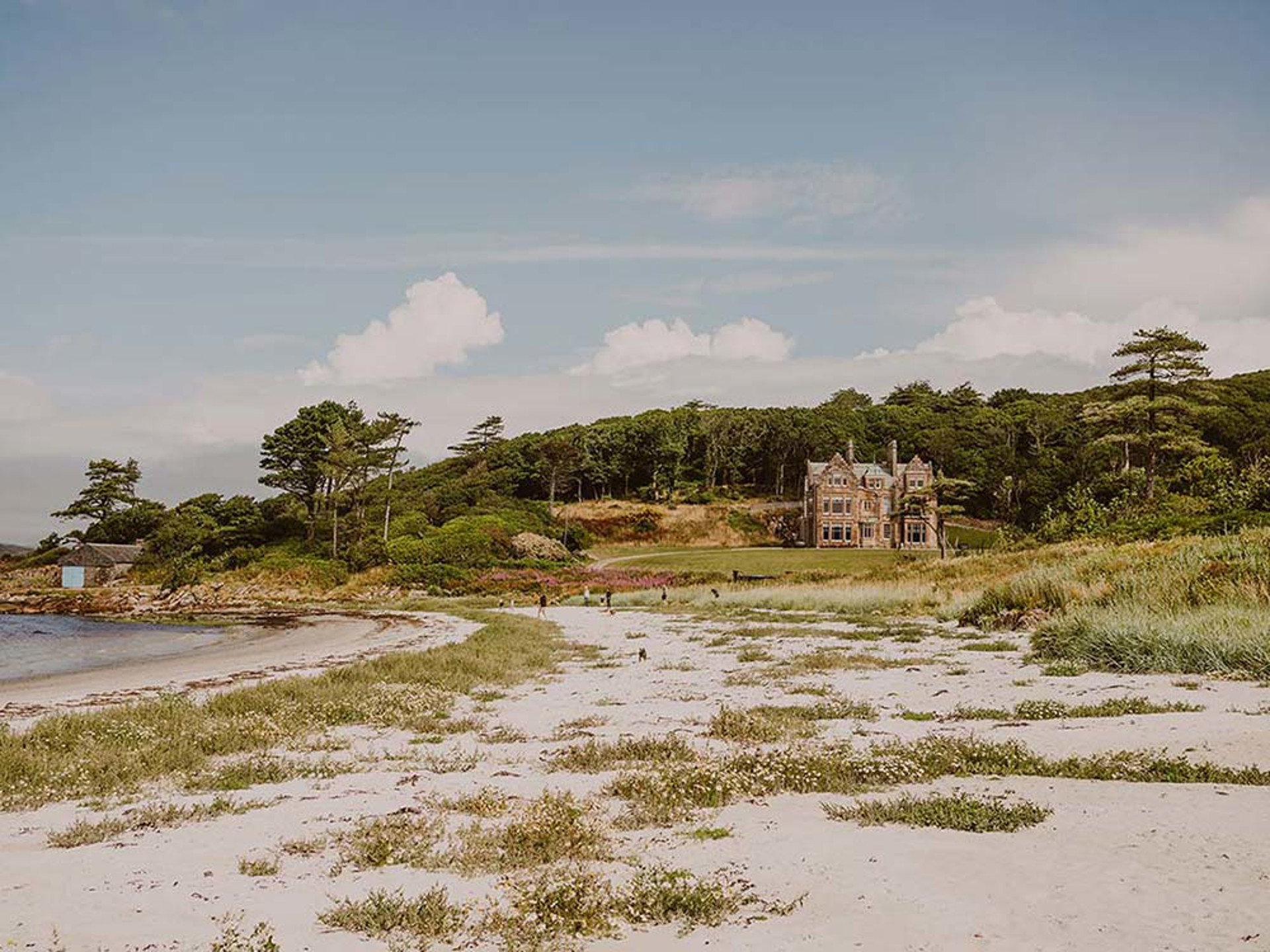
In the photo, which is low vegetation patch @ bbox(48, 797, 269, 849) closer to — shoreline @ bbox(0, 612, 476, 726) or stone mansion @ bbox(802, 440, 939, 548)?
shoreline @ bbox(0, 612, 476, 726)

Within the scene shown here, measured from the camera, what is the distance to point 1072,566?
27656 mm

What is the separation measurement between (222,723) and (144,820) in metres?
4.89

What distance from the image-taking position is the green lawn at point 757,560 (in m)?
66.9

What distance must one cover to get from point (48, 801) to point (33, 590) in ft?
280

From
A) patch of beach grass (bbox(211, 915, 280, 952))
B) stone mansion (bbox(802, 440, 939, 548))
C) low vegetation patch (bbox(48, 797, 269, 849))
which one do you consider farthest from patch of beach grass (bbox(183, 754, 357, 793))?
stone mansion (bbox(802, 440, 939, 548))

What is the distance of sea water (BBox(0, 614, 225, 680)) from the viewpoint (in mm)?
28203

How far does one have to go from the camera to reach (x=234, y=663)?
2625 centimetres

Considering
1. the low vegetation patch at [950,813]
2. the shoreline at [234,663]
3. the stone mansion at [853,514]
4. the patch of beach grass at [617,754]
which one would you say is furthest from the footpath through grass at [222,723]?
the stone mansion at [853,514]

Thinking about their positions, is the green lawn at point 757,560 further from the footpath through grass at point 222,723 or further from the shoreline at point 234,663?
the footpath through grass at point 222,723

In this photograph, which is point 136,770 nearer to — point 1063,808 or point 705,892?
point 705,892

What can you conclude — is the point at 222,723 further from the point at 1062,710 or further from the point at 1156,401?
the point at 1156,401

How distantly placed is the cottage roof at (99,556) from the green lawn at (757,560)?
159 feet

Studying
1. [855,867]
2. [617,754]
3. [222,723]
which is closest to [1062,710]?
[617,754]

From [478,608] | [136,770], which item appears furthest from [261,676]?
[478,608]
